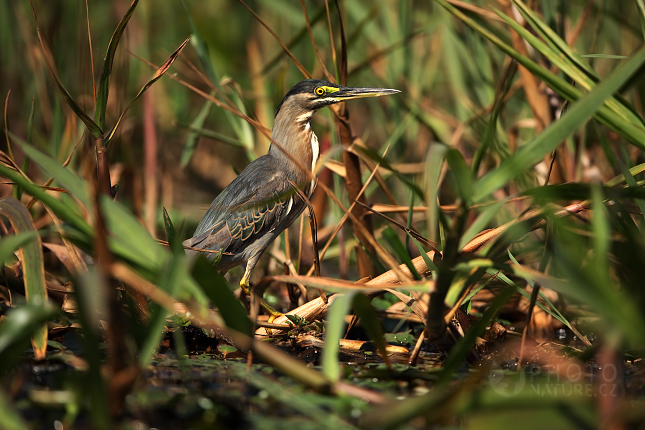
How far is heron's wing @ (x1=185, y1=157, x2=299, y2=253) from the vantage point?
3.36m

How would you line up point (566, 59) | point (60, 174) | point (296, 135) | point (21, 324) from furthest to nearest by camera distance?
point (296, 135) → point (566, 59) → point (60, 174) → point (21, 324)

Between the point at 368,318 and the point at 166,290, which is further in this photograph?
the point at 368,318

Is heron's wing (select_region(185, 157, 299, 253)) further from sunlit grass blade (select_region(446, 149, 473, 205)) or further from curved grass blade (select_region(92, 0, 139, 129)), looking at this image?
sunlit grass blade (select_region(446, 149, 473, 205))

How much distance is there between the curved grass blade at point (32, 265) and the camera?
178 centimetres

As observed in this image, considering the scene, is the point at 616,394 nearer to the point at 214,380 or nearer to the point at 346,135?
the point at 214,380

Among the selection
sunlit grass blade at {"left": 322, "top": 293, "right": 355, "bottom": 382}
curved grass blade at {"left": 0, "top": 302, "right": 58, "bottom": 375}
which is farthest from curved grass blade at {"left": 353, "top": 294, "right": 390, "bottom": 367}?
curved grass blade at {"left": 0, "top": 302, "right": 58, "bottom": 375}

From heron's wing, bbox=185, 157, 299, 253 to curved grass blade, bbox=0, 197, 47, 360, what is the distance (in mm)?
1472

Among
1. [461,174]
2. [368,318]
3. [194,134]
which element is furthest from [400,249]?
[194,134]

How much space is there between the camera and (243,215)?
3.38 meters

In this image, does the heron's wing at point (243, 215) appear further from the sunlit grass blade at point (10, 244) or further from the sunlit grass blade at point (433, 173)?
the sunlit grass blade at point (433, 173)

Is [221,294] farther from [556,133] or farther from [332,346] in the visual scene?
[556,133]

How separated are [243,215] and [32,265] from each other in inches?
64.2

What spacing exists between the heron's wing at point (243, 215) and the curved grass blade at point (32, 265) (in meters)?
1.47

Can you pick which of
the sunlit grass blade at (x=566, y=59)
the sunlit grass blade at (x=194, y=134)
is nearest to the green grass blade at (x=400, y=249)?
the sunlit grass blade at (x=566, y=59)
